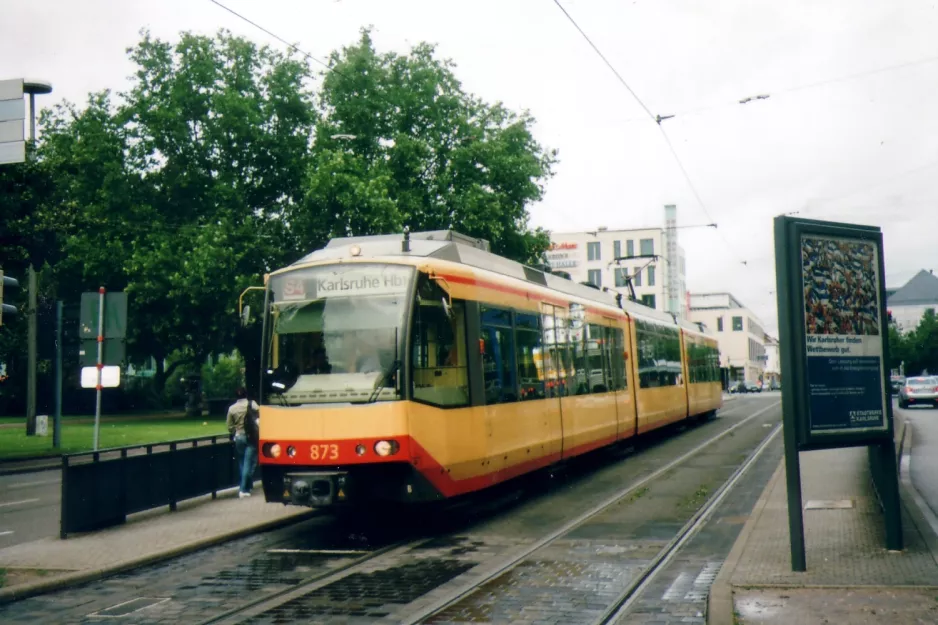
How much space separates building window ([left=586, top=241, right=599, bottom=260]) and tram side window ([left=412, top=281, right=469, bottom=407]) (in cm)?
8414

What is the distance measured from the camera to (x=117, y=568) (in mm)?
9445

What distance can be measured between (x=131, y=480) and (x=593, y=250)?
84.7 m

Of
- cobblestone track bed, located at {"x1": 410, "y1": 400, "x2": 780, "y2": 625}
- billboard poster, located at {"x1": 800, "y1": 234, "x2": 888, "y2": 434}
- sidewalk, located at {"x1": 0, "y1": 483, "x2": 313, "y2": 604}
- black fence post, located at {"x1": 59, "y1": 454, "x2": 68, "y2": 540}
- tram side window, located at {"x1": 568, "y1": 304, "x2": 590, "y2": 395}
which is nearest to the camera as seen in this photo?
cobblestone track bed, located at {"x1": 410, "y1": 400, "x2": 780, "y2": 625}

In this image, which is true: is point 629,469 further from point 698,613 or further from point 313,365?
point 698,613

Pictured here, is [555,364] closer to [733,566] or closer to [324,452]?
[324,452]

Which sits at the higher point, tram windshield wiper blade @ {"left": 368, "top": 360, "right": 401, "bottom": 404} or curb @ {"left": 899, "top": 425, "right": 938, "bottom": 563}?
tram windshield wiper blade @ {"left": 368, "top": 360, "right": 401, "bottom": 404}

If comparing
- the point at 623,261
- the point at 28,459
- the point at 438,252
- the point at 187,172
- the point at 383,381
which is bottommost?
the point at 28,459

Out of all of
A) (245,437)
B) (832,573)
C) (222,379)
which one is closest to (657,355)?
(245,437)

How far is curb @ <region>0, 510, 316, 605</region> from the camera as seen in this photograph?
8.40 meters

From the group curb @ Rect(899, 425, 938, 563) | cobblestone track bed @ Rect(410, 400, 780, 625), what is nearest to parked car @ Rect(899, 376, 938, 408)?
curb @ Rect(899, 425, 938, 563)

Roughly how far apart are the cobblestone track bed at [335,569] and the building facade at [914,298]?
508 ft

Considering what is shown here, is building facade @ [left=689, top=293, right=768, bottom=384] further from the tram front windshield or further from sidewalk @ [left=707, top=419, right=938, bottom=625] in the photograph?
the tram front windshield

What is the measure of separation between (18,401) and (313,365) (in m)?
48.1

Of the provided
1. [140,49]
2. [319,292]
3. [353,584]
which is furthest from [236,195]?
[353,584]
